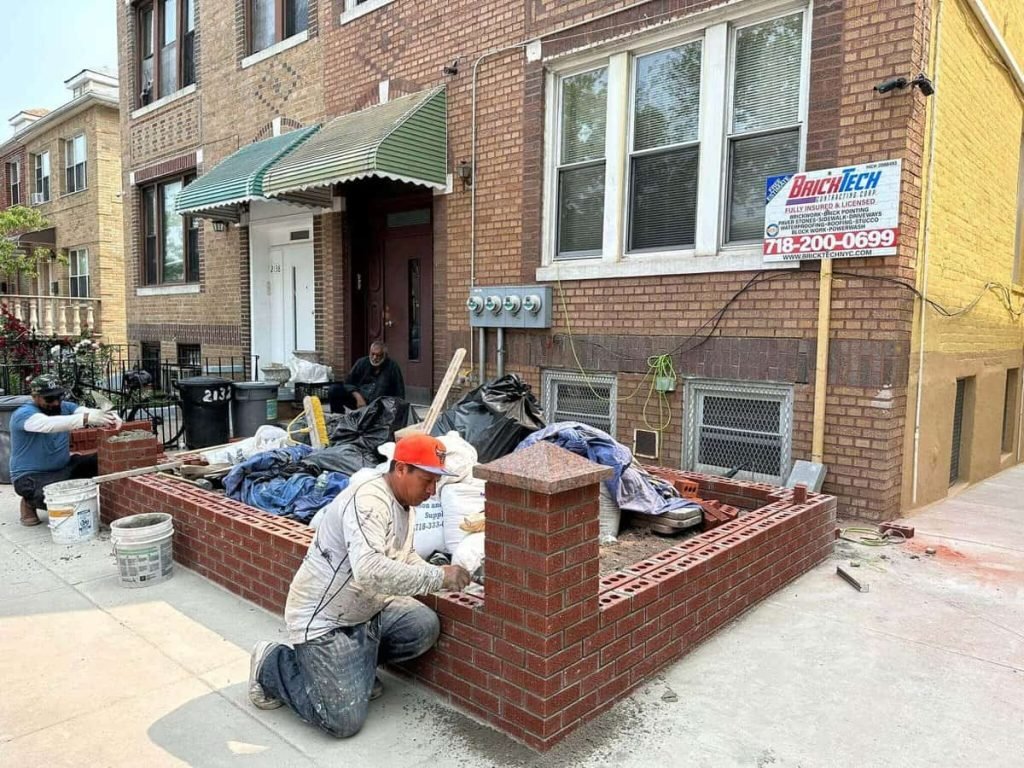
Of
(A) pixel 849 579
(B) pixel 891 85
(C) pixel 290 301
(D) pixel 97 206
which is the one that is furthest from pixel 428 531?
(D) pixel 97 206

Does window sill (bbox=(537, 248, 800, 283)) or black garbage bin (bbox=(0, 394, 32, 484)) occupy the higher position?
window sill (bbox=(537, 248, 800, 283))

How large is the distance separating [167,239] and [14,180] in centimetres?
1643

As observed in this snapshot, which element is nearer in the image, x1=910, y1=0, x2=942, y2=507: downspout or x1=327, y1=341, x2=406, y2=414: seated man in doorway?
x1=910, y1=0, x2=942, y2=507: downspout

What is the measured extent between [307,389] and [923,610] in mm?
7972

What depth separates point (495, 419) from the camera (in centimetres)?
608

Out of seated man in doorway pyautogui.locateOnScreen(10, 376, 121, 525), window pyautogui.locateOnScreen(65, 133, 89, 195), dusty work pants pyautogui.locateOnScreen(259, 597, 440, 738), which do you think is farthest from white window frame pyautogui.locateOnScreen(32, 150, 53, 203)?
dusty work pants pyautogui.locateOnScreen(259, 597, 440, 738)

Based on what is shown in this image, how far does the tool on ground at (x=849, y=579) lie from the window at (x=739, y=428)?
155 cm

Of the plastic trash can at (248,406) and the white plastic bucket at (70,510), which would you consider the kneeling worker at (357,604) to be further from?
the plastic trash can at (248,406)

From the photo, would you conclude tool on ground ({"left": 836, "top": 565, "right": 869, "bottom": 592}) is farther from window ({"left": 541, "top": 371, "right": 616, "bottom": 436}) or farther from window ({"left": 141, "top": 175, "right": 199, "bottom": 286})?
window ({"left": 141, "top": 175, "right": 199, "bottom": 286})

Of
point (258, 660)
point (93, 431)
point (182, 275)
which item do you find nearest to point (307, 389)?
point (93, 431)

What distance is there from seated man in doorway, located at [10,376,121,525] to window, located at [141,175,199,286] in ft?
27.7

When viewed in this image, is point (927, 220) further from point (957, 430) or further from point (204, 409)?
point (204, 409)

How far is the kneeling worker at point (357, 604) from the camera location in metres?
2.96

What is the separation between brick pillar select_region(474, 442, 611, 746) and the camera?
2.82 metres
